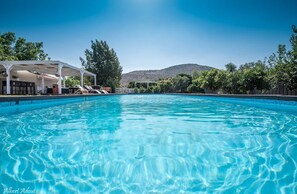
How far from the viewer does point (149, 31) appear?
18531mm

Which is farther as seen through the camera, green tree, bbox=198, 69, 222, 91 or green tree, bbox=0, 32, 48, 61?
green tree, bbox=0, 32, 48, 61

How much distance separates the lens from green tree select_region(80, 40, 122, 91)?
3619 centimetres

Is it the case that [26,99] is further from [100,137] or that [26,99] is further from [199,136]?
[199,136]

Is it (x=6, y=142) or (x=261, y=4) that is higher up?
(x=261, y=4)

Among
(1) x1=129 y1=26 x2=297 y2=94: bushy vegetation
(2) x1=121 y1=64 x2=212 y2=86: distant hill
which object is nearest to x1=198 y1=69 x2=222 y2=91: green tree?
(1) x1=129 y1=26 x2=297 y2=94: bushy vegetation

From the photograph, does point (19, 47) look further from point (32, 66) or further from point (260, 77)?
point (260, 77)

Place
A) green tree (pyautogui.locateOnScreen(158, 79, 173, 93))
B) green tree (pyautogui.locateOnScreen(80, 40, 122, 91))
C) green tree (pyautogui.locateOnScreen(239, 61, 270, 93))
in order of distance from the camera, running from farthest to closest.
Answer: green tree (pyautogui.locateOnScreen(158, 79, 173, 93)) < green tree (pyautogui.locateOnScreen(80, 40, 122, 91)) < green tree (pyautogui.locateOnScreen(239, 61, 270, 93))

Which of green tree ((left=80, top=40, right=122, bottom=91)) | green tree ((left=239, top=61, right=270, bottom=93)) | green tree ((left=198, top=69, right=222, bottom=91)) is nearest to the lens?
green tree ((left=239, top=61, right=270, bottom=93))

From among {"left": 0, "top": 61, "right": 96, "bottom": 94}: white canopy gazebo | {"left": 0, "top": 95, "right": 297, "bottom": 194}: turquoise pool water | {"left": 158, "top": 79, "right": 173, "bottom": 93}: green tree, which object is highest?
{"left": 0, "top": 61, "right": 96, "bottom": 94}: white canopy gazebo

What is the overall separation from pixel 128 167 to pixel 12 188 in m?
1.21

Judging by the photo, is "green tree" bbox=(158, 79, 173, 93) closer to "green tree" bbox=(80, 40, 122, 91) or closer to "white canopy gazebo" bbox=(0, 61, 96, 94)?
"green tree" bbox=(80, 40, 122, 91)

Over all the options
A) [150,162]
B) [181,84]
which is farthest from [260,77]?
[181,84]

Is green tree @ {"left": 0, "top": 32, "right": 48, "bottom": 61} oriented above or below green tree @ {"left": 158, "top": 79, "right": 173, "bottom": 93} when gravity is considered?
above

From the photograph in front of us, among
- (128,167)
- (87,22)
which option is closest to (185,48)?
(87,22)
